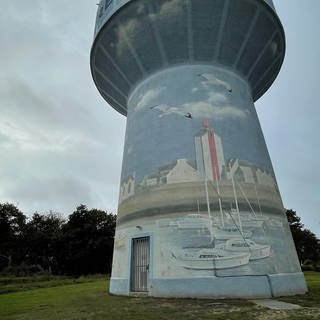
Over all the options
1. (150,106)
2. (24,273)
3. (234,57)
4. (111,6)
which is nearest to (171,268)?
(150,106)

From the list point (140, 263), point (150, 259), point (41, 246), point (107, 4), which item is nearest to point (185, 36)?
point (107, 4)

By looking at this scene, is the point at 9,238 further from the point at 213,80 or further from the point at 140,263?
the point at 213,80

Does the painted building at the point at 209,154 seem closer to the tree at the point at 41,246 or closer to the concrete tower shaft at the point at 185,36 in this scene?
the concrete tower shaft at the point at 185,36

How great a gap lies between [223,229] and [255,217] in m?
1.41

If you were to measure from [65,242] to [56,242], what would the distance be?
137 cm

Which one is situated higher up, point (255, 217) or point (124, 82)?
point (124, 82)

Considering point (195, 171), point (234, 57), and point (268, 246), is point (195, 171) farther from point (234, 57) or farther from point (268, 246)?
point (234, 57)

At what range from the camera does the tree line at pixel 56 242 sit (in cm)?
3500

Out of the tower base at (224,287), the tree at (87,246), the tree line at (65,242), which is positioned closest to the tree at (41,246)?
the tree line at (65,242)

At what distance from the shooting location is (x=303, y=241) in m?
42.3

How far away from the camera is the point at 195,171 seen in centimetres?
1171

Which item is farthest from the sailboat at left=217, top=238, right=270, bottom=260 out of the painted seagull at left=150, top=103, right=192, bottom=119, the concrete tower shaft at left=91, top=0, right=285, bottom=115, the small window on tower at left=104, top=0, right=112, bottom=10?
the small window on tower at left=104, top=0, right=112, bottom=10

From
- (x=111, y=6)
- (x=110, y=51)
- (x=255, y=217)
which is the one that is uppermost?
(x=111, y=6)

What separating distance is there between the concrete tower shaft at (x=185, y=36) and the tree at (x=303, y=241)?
32.0 metres
